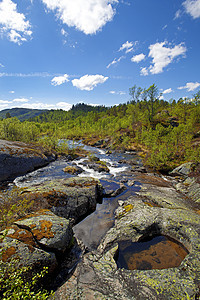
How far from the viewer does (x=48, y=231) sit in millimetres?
7082

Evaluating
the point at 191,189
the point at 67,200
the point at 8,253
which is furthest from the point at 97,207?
the point at 191,189

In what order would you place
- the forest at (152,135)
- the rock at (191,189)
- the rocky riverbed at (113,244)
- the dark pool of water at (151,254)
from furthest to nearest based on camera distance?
1. the forest at (152,135)
2. the rock at (191,189)
3. the dark pool of water at (151,254)
4. the rocky riverbed at (113,244)

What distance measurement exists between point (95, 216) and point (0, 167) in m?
17.5

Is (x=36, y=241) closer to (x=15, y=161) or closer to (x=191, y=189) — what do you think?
(x=191, y=189)

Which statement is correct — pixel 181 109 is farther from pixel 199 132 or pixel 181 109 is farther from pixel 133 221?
pixel 133 221

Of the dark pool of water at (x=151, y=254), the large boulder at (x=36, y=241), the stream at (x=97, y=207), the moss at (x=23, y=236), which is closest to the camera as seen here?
the large boulder at (x=36, y=241)

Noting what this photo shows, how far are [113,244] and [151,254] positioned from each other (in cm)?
260

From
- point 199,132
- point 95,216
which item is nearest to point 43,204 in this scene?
point 95,216

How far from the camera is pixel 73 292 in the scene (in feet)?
18.0

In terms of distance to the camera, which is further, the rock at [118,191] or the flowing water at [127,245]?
the rock at [118,191]

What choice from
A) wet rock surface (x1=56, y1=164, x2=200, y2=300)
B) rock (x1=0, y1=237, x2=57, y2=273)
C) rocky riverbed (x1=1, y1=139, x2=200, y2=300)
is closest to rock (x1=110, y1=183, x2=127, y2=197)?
rocky riverbed (x1=1, y1=139, x2=200, y2=300)

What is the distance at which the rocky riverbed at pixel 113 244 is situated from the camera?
228 inches

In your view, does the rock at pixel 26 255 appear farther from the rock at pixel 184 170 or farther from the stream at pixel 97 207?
the rock at pixel 184 170

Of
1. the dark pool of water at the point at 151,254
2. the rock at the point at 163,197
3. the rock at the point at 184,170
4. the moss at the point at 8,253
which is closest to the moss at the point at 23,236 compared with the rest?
the moss at the point at 8,253
